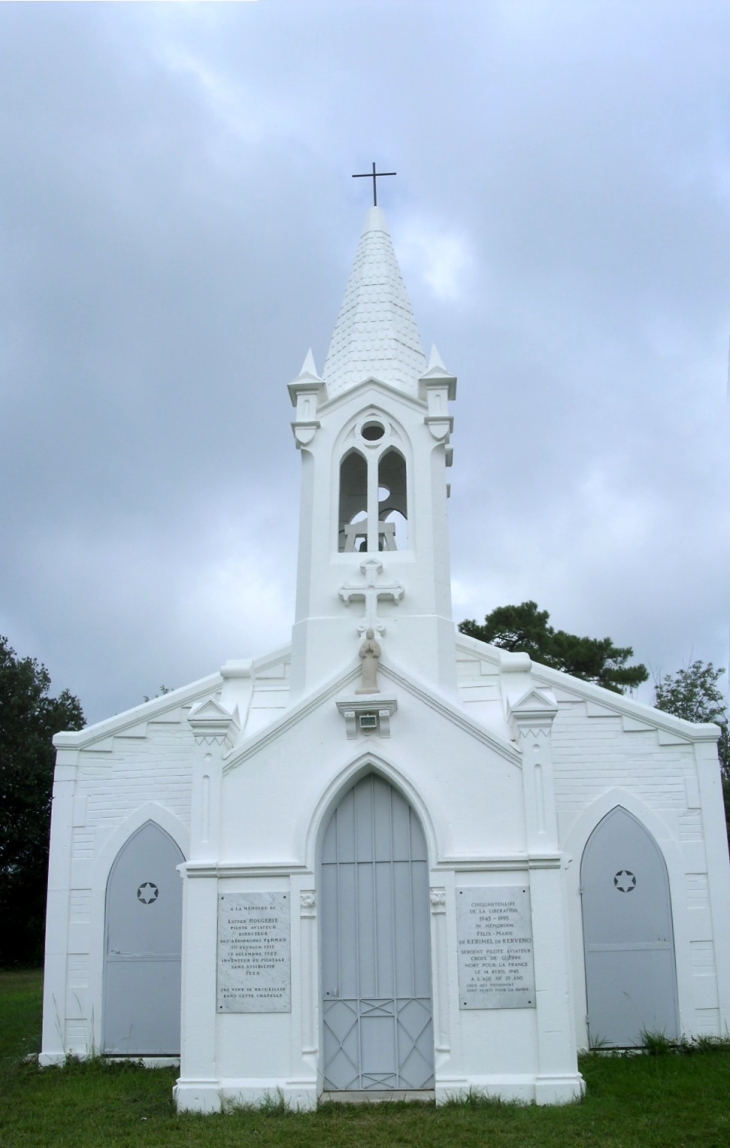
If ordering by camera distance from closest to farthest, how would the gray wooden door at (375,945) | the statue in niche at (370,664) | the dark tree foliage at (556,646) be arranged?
the gray wooden door at (375,945) → the statue in niche at (370,664) → the dark tree foliage at (556,646)

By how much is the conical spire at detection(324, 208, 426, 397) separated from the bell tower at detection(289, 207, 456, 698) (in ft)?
0.08

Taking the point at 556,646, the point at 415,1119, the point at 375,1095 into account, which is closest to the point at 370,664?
the point at 375,1095

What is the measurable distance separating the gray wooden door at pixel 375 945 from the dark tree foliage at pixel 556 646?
22.5 meters

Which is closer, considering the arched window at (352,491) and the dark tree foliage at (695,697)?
the arched window at (352,491)

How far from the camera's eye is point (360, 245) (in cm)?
1652

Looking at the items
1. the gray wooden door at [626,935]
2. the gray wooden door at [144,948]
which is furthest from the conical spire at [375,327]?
the gray wooden door at [144,948]

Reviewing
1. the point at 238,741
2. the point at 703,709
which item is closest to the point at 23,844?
the point at 703,709

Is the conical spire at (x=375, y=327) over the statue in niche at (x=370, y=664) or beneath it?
over

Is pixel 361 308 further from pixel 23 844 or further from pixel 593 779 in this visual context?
pixel 23 844

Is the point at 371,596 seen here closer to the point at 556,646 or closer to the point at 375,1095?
the point at 375,1095

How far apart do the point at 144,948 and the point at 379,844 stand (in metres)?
4.48

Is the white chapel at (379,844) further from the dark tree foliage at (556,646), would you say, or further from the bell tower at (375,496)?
the dark tree foliage at (556,646)

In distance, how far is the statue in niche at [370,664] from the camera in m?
12.0

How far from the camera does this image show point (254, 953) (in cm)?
1124
